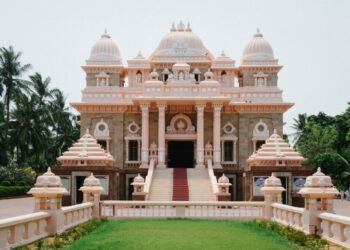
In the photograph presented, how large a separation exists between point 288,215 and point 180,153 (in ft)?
80.0

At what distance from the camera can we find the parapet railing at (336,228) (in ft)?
38.6

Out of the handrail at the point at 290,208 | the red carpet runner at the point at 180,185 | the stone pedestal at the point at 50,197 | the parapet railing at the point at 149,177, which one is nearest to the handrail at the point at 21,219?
the stone pedestal at the point at 50,197

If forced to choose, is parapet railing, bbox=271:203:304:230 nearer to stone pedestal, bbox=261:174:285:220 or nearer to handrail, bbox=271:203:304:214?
handrail, bbox=271:203:304:214

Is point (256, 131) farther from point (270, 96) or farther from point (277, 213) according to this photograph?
point (277, 213)

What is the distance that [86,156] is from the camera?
3086 centimetres

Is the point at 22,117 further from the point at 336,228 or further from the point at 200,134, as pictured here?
the point at 336,228

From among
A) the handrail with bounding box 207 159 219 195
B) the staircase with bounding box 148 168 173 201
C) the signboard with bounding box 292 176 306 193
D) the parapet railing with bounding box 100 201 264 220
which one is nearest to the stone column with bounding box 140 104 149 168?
the staircase with bounding box 148 168 173 201

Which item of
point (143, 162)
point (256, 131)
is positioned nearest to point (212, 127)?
point (256, 131)

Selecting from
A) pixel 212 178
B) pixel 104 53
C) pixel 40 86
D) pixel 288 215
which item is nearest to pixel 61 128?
pixel 40 86

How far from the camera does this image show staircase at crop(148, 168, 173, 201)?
30042 mm

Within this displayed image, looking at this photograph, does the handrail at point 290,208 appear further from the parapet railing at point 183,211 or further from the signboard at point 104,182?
the signboard at point 104,182

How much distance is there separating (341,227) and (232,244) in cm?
260

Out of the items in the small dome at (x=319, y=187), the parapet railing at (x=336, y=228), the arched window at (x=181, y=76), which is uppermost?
the arched window at (x=181, y=76)

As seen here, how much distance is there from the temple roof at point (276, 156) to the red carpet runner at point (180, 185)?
441 cm
